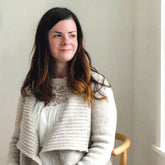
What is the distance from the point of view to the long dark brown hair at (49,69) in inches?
55.8

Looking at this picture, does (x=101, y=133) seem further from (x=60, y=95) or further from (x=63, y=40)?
(x=63, y=40)

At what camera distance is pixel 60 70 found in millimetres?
1536

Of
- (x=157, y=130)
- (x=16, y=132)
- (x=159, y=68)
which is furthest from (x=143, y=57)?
(x=16, y=132)

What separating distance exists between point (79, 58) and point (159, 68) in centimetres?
49

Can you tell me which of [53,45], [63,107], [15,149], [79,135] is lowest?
[15,149]

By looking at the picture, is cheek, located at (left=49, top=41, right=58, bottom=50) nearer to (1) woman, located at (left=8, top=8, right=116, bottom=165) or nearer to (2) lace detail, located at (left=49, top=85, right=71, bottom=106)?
(1) woman, located at (left=8, top=8, right=116, bottom=165)

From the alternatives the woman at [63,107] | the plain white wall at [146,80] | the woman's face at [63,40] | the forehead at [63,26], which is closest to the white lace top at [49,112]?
the woman at [63,107]

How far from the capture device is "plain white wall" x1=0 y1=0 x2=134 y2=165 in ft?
6.41

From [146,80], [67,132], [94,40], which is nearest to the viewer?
[67,132]

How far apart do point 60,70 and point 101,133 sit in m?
0.44

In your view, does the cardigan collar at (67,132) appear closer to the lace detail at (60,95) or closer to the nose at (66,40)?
the lace detail at (60,95)

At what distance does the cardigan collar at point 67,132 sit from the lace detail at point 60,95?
6 centimetres

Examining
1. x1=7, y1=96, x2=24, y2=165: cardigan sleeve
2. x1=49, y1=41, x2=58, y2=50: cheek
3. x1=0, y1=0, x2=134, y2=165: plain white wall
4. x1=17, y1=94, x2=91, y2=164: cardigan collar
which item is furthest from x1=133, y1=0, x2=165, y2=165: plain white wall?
x1=7, y1=96, x2=24, y2=165: cardigan sleeve

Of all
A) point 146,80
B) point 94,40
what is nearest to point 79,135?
point 146,80
